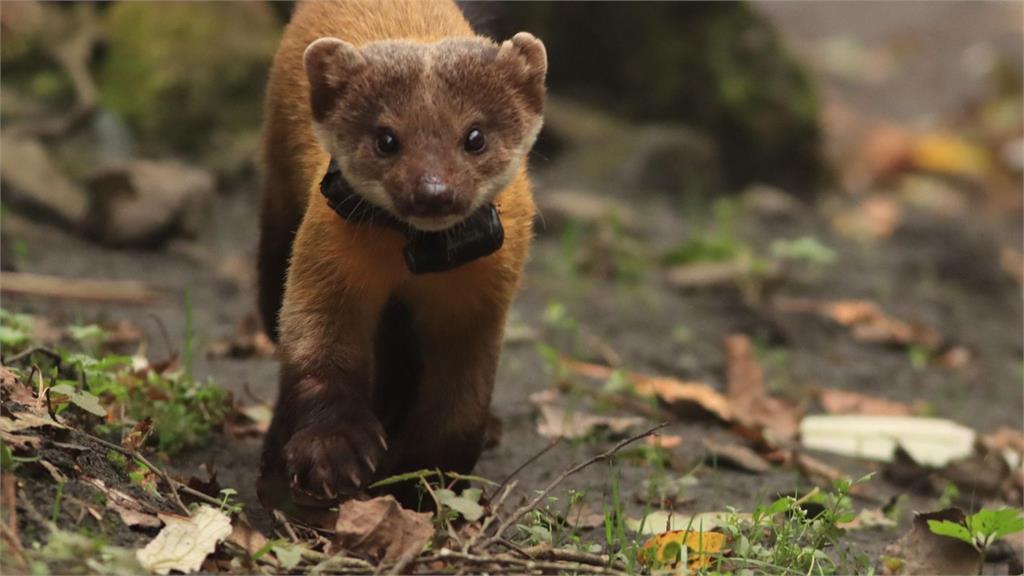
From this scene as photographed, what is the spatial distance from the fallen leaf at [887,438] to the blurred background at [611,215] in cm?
64

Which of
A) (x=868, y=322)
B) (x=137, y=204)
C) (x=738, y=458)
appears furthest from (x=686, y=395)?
(x=137, y=204)

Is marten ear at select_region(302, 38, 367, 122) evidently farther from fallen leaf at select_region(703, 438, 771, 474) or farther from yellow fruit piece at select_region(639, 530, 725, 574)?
fallen leaf at select_region(703, 438, 771, 474)

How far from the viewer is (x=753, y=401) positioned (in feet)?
23.4

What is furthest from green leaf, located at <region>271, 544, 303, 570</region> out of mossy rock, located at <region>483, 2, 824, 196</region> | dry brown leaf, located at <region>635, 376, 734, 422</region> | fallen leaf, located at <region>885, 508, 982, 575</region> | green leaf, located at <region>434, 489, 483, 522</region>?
mossy rock, located at <region>483, 2, 824, 196</region>

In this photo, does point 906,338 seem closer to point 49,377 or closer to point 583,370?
point 583,370

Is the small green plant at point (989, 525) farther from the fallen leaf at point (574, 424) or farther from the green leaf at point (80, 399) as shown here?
the green leaf at point (80, 399)

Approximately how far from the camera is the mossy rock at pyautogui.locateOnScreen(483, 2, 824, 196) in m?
11.9

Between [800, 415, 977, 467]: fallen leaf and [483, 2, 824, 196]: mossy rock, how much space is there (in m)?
5.57

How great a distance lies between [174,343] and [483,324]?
257 cm

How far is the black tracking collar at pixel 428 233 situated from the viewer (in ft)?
14.6

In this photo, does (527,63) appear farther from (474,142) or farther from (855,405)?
(855,405)

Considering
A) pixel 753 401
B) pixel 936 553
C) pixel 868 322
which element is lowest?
pixel 868 322

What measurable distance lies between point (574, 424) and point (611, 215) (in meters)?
3.67

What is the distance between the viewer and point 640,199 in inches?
447
